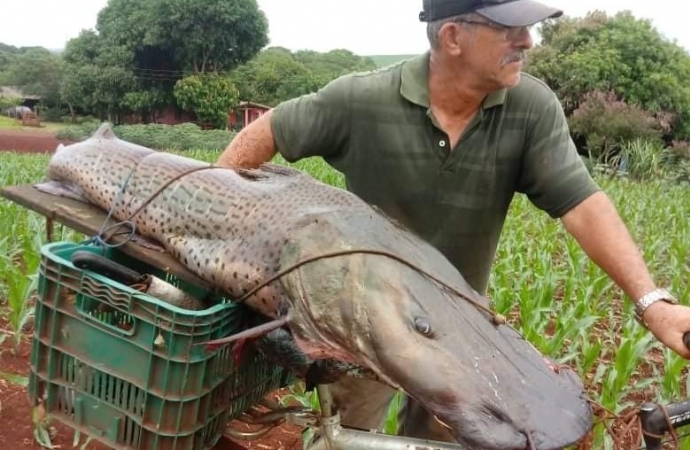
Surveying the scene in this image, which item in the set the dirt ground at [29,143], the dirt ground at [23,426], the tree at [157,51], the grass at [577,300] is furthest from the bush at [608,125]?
the tree at [157,51]

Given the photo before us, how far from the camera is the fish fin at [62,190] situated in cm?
257

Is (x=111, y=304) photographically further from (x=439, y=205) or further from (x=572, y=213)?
(x=572, y=213)

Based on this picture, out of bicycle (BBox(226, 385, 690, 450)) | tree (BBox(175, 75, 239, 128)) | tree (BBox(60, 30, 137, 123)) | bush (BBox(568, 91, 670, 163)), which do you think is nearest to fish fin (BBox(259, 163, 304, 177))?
bicycle (BBox(226, 385, 690, 450))

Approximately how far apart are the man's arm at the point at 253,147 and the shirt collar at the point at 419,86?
0.48 metres

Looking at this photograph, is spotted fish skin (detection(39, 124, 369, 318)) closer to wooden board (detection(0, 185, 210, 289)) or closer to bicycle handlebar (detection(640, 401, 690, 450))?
wooden board (detection(0, 185, 210, 289))

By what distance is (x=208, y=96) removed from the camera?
4319 centimetres

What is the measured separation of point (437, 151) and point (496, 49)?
38 centimetres

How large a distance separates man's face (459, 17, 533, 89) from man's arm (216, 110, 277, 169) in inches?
29.0

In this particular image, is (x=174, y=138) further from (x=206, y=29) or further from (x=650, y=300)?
(x=650, y=300)

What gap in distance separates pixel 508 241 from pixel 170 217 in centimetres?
484

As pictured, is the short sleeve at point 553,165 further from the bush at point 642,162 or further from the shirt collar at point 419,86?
the bush at point 642,162

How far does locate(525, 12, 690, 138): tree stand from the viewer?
85.7ft

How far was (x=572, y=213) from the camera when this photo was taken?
7.70ft

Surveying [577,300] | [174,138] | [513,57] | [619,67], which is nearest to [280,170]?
[513,57]
